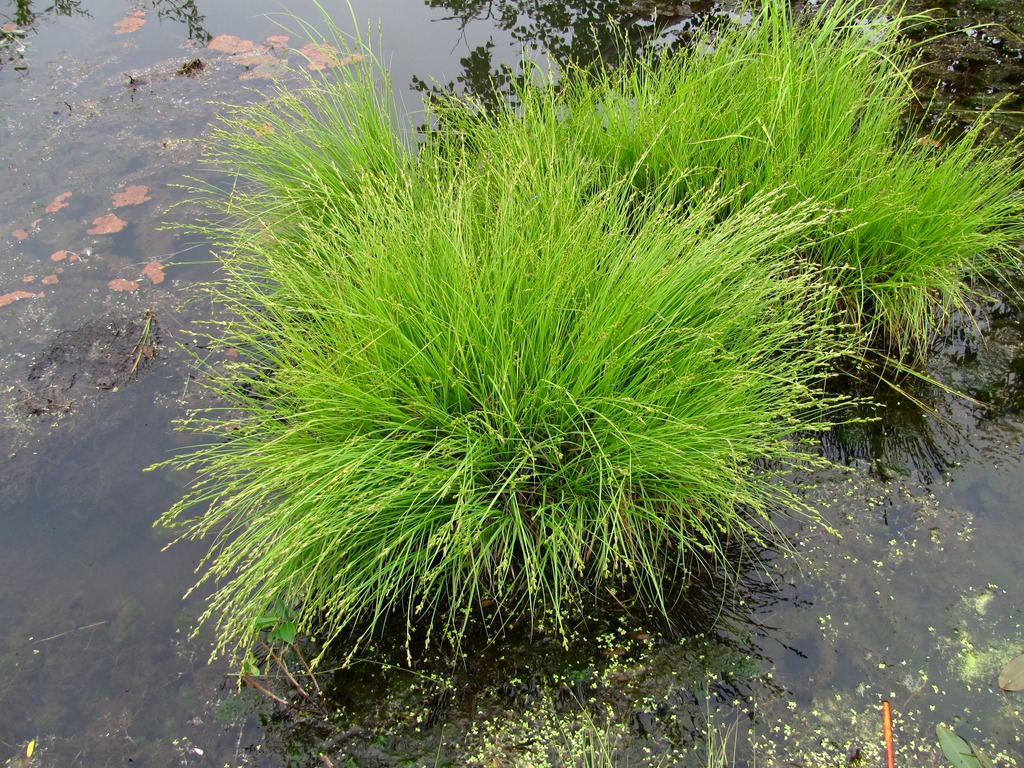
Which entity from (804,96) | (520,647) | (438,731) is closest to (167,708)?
(438,731)

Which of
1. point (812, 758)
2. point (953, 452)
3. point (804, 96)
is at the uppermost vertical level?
point (804, 96)

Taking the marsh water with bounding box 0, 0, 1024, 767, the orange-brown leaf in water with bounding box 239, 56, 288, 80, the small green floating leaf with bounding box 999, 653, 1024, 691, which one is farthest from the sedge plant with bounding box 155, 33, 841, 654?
the orange-brown leaf in water with bounding box 239, 56, 288, 80

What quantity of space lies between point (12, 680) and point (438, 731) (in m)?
1.42

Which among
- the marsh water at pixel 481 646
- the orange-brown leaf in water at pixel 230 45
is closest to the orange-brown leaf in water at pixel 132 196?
the marsh water at pixel 481 646

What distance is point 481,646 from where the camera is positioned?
7.91ft

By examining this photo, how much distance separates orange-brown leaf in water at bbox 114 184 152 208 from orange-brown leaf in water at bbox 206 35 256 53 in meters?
1.60

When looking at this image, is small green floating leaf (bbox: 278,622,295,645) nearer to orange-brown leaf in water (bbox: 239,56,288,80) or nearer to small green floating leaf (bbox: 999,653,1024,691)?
small green floating leaf (bbox: 999,653,1024,691)

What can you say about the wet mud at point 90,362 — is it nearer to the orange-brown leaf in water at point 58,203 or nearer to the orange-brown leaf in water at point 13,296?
the orange-brown leaf in water at point 13,296

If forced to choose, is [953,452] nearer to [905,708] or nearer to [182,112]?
[905,708]

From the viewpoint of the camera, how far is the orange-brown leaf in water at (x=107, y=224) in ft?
13.2

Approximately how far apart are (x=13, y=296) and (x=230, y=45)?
8.53ft

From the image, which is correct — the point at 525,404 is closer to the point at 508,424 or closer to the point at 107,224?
the point at 508,424

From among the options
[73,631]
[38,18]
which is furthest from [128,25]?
[73,631]

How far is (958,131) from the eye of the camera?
4.08 m
